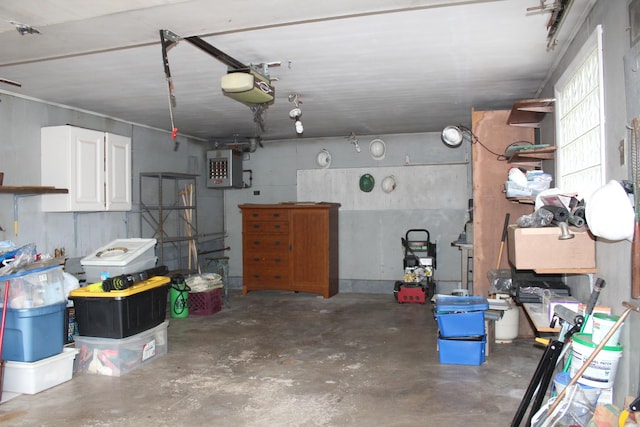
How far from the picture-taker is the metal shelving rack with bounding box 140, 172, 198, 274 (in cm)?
645

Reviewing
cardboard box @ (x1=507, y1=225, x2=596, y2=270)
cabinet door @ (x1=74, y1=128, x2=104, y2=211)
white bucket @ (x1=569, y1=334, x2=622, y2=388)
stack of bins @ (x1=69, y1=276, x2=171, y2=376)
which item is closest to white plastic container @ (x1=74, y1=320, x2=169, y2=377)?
stack of bins @ (x1=69, y1=276, x2=171, y2=376)

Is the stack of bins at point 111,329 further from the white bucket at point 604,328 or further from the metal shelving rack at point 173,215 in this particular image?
the white bucket at point 604,328

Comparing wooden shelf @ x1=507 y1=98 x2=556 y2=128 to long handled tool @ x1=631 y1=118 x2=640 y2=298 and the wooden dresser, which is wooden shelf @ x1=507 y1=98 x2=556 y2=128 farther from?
the wooden dresser

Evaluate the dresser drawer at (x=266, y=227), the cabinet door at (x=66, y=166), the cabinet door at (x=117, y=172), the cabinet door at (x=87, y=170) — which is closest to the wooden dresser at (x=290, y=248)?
the dresser drawer at (x=266, y=227)

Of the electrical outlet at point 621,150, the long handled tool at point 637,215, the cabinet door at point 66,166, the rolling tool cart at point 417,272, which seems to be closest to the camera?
the long handled tool at point 637,215

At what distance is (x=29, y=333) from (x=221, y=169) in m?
4.55

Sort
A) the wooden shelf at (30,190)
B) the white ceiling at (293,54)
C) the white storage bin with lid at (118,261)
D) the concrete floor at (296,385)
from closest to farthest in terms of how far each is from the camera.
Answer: the white ceiling at (293,54) < the concrete floor at (296,385) < the wooden shelf at (30,190) < the white storage bin with lid at (118,261)

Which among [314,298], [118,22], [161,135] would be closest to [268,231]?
[314,298]

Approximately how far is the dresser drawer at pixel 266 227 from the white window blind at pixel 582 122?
4276mm

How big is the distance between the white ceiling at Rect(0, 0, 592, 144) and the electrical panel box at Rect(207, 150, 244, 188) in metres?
1.66

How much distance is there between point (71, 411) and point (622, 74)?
3862mm

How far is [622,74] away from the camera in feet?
7.59

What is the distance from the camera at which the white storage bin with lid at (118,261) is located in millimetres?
4477

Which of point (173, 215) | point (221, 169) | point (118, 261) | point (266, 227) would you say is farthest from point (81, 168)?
point (266, 227)
